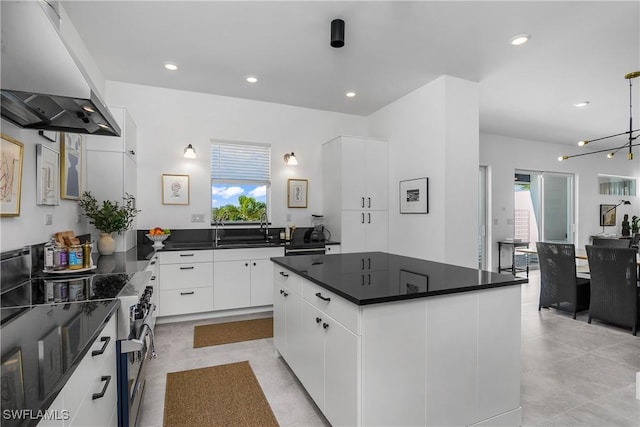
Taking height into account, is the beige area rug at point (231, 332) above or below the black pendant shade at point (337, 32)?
below

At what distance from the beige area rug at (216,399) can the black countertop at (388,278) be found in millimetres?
920

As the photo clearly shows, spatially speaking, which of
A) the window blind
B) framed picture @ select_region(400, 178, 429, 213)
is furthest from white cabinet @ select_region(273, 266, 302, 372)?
the window blind

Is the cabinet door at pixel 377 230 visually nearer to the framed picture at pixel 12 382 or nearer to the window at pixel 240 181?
the window at pixel 240 181

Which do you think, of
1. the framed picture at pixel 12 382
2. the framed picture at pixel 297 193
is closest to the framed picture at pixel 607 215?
the framed picture at pixel 297 193

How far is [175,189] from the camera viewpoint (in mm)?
4309

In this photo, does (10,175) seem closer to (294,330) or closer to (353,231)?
(294,330)

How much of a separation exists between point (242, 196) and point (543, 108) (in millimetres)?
4791

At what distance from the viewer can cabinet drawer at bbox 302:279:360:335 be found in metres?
1.57

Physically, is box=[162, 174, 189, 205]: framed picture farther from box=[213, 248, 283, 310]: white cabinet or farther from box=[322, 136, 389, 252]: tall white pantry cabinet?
box=[322, 136, 389, 252]: tall white pantry cabinet

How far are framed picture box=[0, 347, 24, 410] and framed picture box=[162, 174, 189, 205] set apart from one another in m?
3.60

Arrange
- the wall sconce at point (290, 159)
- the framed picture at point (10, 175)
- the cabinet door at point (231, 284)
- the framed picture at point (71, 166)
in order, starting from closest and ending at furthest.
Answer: the framed picture at point (10, 175)
the framed picture at point (71, 166)
the cabinet door at point (231, 284)
the wall sconce at point (290, 159)

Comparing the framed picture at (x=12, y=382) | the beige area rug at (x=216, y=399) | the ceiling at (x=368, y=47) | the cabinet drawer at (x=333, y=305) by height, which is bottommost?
the beige area rug at (x=216, y=399)

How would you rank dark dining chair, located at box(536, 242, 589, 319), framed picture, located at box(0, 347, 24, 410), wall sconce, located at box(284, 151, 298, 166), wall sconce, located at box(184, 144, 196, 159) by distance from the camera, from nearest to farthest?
framed picture, located at box(0, 347, 24, 410) < dark dining chair, located at box(536, 242, 589, 319) < wall sconce, located at box(184, 144, 196, 159) < wall sconce, located at box(284, 151, 298, 166)

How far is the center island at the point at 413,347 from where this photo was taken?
155 centimetres
